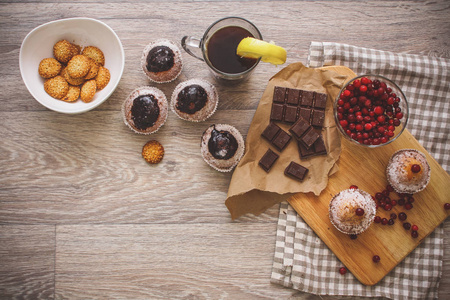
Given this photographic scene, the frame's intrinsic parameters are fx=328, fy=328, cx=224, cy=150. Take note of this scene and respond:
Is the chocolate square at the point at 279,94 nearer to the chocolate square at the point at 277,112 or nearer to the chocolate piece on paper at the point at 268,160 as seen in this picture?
the chocolate square at the point at 277,112

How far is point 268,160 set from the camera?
1.74 meters

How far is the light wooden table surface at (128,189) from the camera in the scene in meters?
1.85

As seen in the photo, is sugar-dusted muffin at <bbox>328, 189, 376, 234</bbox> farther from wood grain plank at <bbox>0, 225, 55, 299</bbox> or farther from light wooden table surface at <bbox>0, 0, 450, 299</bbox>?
wood grain plank at <bbox>0, 225, 55, 299</bbox>

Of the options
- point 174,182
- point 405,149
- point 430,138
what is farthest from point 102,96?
point 430,138

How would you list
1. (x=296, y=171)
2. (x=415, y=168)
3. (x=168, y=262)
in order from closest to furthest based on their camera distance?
(x=415, y=168), (x=296, y=171), (x=168, y=262)

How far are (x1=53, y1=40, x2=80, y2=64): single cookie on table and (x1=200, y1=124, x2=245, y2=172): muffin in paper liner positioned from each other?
84cm

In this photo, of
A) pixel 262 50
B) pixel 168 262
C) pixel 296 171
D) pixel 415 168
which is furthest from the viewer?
pixel 168 262

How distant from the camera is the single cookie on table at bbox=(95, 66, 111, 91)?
175cm

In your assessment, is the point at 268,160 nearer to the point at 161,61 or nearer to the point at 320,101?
the point at 320,101

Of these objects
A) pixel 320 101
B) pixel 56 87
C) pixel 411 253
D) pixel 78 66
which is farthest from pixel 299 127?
pixel 56 87

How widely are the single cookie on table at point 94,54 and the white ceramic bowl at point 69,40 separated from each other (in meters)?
0.03

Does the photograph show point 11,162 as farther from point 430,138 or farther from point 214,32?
point 430,138

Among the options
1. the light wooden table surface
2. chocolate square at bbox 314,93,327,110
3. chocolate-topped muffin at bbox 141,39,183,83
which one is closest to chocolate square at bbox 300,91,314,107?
chocolate square at bbox 314,93,327,110

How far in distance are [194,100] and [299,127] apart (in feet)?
1.86
